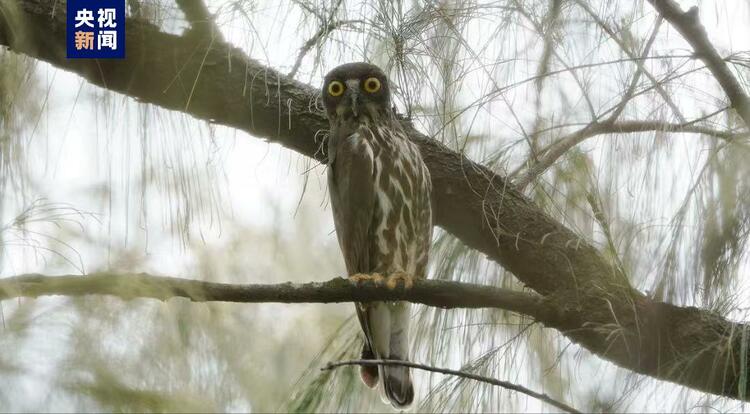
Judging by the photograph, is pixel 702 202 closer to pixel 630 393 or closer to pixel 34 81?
pixel 630 393

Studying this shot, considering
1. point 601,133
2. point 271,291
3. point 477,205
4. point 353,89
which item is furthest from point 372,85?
point 271,291

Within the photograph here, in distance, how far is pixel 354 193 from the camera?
12.2 ft

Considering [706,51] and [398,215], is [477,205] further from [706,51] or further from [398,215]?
[706,51]

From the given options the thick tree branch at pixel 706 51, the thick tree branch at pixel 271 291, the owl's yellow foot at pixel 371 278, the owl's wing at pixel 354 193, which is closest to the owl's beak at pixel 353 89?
the owl's wing at pixel 354 193

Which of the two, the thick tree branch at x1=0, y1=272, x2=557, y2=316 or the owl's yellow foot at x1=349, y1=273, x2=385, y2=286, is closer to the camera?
the thick tree branch at x1=0, y1=272, x2=557, y2=316

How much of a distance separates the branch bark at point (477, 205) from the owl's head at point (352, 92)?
17 cm

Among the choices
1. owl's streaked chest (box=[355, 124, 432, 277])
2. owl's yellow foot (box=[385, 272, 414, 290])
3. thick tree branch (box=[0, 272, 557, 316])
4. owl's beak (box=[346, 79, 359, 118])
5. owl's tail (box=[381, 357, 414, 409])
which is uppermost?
owl's beak (box=[346, 79, 359, 118])

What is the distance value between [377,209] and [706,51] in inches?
57.6

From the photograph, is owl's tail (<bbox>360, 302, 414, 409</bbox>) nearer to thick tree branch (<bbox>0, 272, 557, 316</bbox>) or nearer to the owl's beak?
thick tree branch (<bbox>0, 272, 557, 316</bbox>)

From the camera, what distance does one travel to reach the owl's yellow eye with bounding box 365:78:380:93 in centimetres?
381

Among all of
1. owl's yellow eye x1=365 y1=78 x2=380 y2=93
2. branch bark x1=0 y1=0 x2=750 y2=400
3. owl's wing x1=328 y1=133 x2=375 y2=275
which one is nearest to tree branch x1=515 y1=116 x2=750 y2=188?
branch bark x1=0 y1=0 x2=750 y2=400

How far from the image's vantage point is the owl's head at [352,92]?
3.75m

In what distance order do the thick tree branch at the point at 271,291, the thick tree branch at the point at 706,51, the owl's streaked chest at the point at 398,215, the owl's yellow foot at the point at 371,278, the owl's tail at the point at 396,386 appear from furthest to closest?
the owl's tail at the point at 396,386 → the owl's streaked chest at the point at 398,215 → the owl's yellow foot at the point at 371,278 → the thick tree branch at the point at 706,51 → the thick tree branch at the point at 271,291

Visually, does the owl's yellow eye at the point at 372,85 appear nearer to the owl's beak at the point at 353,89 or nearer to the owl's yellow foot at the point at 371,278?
the owl's beak at the point at 353,89
